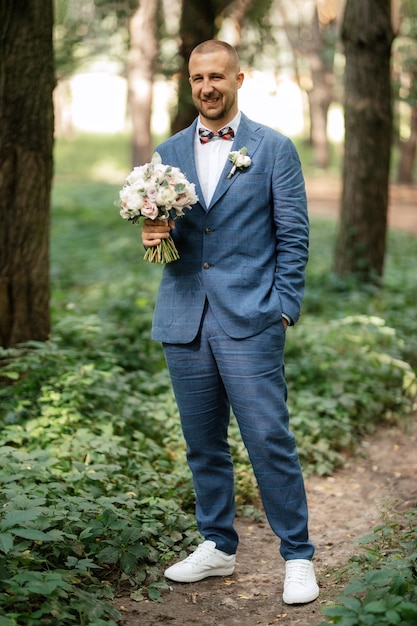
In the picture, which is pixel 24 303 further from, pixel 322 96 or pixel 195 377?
pixel 322 96

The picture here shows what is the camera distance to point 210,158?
3785 mm

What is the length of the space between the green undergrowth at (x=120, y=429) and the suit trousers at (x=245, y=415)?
1.64 ft

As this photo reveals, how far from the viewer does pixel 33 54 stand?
5816 mm

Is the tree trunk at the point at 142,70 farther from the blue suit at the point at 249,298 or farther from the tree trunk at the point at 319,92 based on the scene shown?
the blue suit at the point at 249,298

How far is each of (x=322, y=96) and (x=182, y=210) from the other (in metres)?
27.6

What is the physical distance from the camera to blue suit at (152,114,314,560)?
3.65 m

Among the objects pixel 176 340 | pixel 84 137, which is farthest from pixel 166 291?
pixel 84 137

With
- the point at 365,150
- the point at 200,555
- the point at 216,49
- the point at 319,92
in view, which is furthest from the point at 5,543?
the point at 319,92

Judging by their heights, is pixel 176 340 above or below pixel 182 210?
below

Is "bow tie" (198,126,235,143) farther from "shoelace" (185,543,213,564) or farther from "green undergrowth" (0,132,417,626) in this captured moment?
"shoelace" (185,543,213,564)

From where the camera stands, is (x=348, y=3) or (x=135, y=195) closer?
(x=135, y=195)

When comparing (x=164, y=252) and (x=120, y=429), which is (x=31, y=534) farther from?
(x=120, y=429)

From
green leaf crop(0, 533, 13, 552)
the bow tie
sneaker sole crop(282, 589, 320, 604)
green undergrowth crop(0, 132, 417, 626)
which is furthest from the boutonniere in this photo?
sneaker sole crop(282, 589, 320, 604)

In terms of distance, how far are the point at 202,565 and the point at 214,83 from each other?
2.25m
